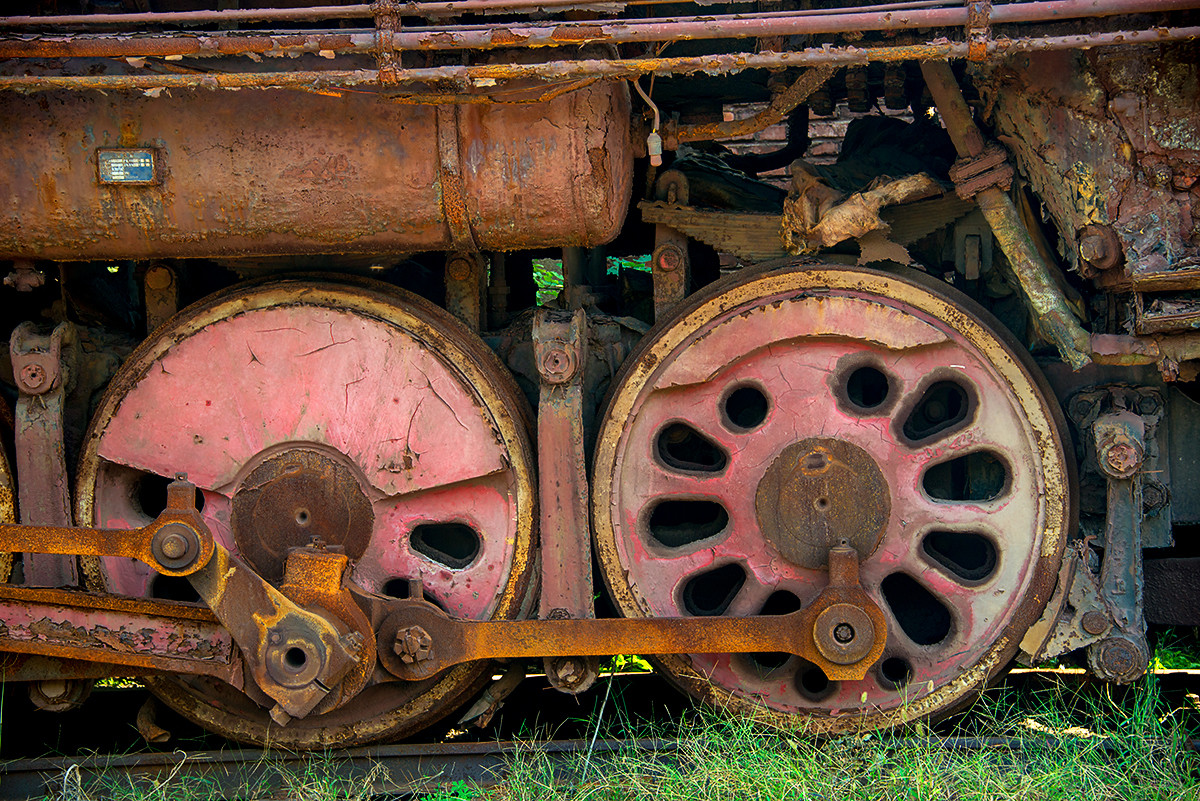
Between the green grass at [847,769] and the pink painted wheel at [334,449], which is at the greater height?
the pink painted wheel at [334,449]

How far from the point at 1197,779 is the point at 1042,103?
1867mm

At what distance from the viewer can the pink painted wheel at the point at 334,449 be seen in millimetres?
3297

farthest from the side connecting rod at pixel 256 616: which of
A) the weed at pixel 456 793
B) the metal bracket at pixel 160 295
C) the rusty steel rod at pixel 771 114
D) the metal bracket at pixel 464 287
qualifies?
the rusty steel rod at pixel 771 114

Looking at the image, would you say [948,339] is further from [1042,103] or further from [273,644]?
[273,644]

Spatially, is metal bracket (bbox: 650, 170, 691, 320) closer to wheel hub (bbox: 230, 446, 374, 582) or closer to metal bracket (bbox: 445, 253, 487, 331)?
metal bracket (bbox: 445, 253, 487, 331)

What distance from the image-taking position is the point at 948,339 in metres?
3.21

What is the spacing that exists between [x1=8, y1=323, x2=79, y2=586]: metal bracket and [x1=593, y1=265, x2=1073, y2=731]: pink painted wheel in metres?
1.63

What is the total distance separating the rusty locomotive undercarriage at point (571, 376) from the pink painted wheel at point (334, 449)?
11 mm

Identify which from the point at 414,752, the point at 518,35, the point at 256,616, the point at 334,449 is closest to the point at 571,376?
the point at 334,449

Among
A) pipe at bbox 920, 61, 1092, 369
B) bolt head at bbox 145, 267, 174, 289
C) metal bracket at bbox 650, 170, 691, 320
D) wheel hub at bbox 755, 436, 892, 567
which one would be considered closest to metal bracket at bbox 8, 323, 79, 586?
bolt head at bbox 145, 267, 174, 289

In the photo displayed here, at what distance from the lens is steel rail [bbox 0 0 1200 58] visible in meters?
2.67

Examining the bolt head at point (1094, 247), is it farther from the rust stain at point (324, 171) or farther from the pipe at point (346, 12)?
the rust stain at point (324, 171)

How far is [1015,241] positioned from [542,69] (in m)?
1.43

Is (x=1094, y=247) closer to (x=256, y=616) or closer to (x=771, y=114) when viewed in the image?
(x=771, y=114)
